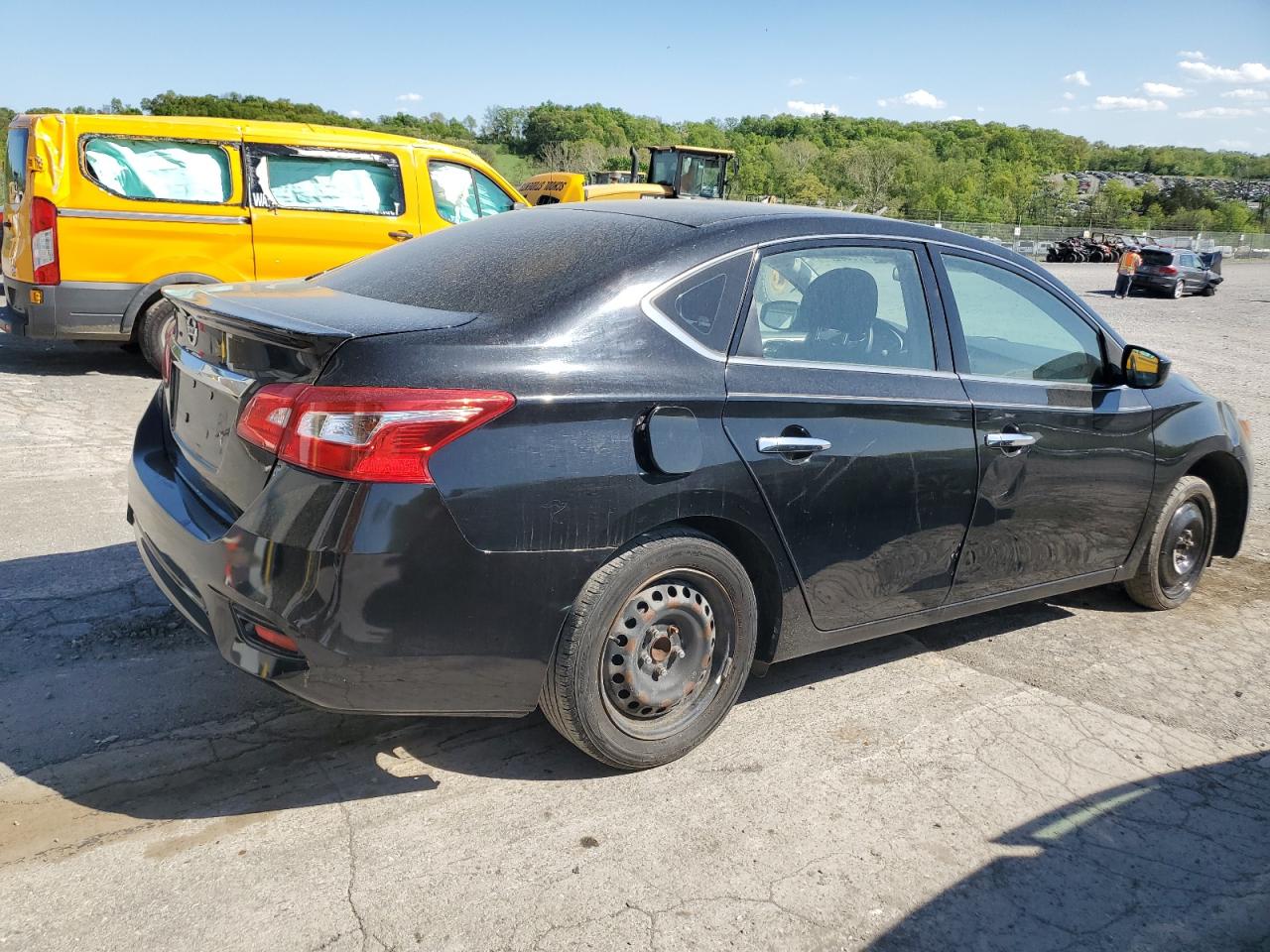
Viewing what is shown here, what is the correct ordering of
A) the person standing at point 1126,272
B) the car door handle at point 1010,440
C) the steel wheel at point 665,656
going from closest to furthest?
the steel wheel at point 665,656
the car door handle at point 1010,440
the person standing at point 1126,272

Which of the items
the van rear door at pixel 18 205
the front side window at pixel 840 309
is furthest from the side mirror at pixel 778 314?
the van rear door at pixel 18 205

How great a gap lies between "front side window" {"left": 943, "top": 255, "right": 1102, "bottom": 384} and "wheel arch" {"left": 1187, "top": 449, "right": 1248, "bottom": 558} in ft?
3.56

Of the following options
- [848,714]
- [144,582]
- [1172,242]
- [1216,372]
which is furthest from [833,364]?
[1172,242]

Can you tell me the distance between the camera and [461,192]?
9.82 m

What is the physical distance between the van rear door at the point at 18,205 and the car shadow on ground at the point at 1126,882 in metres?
8.32

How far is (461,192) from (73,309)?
11.3 feet

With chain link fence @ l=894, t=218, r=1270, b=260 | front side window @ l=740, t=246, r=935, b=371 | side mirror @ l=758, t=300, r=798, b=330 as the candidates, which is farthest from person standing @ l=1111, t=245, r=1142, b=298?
side mirror @ l=758, t=300, r=798, b=330

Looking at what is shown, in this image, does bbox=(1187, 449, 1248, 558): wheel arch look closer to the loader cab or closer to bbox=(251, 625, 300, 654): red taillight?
bbox=(251, 625, 300, 654): red taillight

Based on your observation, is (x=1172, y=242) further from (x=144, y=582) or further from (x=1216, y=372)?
(x=144, y=582)

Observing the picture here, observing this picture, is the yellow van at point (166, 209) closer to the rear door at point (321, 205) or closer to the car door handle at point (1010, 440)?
the rear door at point (321, 205)

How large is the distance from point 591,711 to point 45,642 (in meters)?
2.17

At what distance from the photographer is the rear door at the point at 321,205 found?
8898mm

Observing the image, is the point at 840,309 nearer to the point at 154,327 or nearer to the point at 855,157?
the point at 154,327

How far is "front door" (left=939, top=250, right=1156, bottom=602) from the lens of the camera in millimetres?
3854
